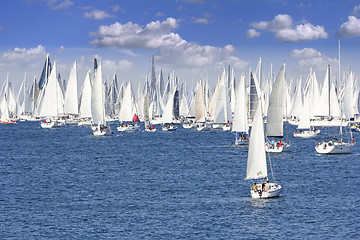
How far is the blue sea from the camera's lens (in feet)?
151

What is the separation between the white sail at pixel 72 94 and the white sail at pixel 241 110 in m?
62.7

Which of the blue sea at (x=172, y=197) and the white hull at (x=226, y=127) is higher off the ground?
the white hull at (x=226, y=127)

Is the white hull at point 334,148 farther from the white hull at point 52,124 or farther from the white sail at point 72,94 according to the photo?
the white hull at point 52,124

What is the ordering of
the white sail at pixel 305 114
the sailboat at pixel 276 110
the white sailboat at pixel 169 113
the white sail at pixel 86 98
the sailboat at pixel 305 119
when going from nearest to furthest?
1. the sailboat at pixel 276 110
2. the white sail at pixel 305 114
3. the sailboat at pixel 305 119
4. the white sail at pixel 86 98
5. the white sailboat at pixel 169 113

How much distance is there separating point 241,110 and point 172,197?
46.2 metres

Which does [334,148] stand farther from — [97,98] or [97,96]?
[97,96]

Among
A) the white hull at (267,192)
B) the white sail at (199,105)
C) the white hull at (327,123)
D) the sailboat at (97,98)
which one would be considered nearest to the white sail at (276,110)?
the white hull at (267,192)

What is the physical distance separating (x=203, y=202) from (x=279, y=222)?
33.0 ft

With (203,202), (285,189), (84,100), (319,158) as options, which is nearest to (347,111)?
(319,158)

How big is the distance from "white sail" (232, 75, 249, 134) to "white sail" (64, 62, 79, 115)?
206ft

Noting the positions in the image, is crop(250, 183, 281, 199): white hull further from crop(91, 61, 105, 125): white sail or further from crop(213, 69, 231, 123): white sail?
crop(91, 61, 105, 125): white sail

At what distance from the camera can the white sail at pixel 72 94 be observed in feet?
505

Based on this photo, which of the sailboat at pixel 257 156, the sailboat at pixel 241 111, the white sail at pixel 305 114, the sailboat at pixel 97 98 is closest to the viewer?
the sailboat at pixel 257 156

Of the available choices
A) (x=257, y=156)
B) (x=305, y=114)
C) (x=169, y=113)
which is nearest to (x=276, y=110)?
(x=257, y=156)
